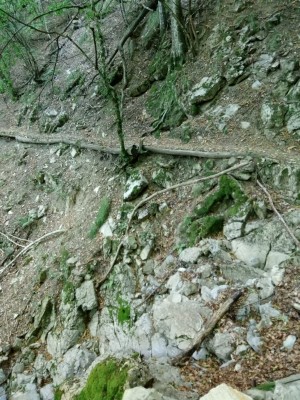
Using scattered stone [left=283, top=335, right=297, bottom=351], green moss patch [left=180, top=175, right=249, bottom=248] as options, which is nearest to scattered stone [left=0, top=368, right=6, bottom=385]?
green moss patch [left=180, top=175, right=249, bottom=248]

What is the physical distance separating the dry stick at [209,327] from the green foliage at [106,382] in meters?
0.89

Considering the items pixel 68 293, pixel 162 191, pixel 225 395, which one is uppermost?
pixel 225 395

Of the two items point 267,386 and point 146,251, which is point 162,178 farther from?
point 267,386

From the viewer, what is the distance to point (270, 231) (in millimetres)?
5332

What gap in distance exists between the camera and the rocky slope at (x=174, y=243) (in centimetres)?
433

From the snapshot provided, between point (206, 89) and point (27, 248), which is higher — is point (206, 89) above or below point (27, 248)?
above

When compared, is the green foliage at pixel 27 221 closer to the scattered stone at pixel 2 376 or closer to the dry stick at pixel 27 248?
the dry stick at pixel 27 248

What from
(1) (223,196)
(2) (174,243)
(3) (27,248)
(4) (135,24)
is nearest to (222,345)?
(2) (174,243)

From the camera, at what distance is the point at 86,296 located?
6.63 m

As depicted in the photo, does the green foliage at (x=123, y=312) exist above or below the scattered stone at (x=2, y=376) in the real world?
above

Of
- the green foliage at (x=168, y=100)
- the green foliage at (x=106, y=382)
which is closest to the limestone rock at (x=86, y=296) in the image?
the green foliage at (x=106, y=382)

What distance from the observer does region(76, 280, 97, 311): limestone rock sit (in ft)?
21.2

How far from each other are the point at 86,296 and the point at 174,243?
6.33 feet

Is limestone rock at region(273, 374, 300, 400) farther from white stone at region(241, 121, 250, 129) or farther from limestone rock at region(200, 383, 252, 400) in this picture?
white stone at region(241, 121, 250, 129)
